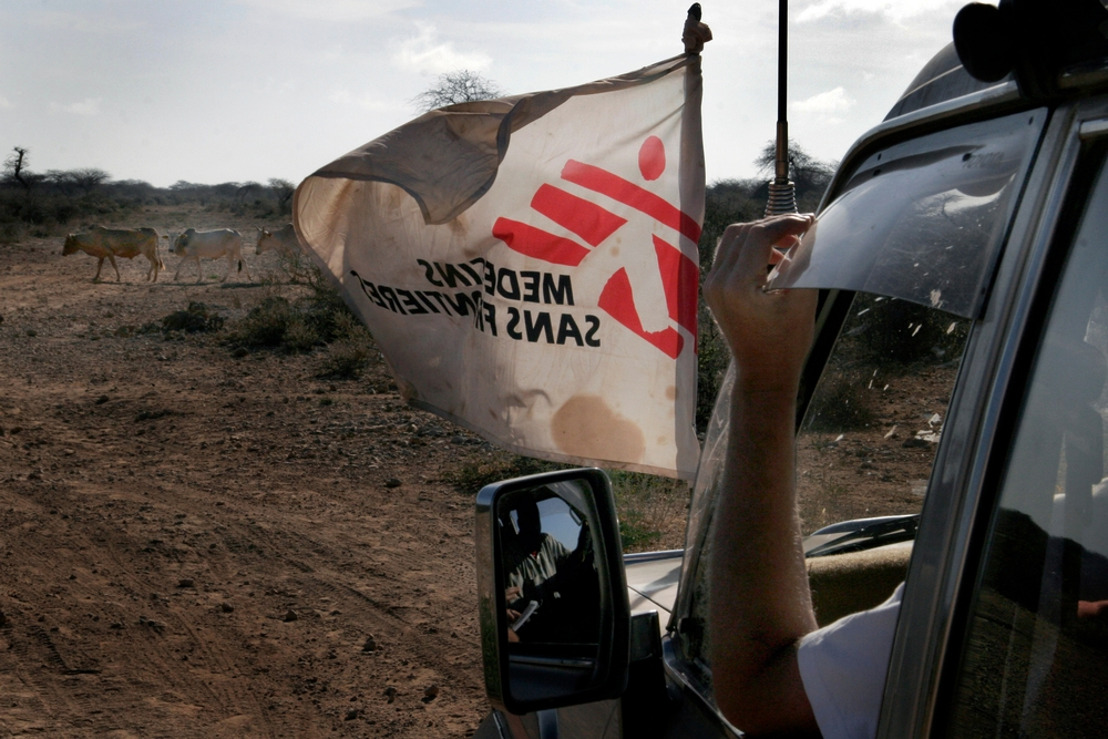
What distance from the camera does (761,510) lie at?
1165 mm

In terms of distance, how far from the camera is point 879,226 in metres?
1.08

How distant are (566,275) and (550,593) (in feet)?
5.49

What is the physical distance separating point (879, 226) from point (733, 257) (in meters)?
0.21

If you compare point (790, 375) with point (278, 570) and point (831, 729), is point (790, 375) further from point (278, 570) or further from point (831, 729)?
point (278, 570)

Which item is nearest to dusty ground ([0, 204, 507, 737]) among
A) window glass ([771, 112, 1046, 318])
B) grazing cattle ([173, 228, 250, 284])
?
window glass ([771, 112, 1046, 318])

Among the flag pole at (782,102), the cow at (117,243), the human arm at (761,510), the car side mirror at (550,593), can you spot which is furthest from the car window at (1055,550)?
the cow at (117,243)

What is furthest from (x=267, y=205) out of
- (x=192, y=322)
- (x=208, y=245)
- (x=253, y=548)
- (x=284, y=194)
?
(x=253, y=548)

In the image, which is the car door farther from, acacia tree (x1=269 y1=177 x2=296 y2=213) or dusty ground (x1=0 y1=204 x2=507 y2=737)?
acacia tree (x1=269 y1=177 x2=296 y2=213)

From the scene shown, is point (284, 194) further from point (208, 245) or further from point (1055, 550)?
point (1055, 550)

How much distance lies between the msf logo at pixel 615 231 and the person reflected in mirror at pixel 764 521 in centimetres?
173

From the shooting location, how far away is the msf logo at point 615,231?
2939mm

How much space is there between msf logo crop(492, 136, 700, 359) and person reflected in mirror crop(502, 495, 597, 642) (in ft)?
5.32

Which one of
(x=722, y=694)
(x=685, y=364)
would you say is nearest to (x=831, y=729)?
(x=722, y=694)

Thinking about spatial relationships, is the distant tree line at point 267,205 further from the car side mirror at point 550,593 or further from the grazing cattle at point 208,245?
the grazing cattle at point 208,245
